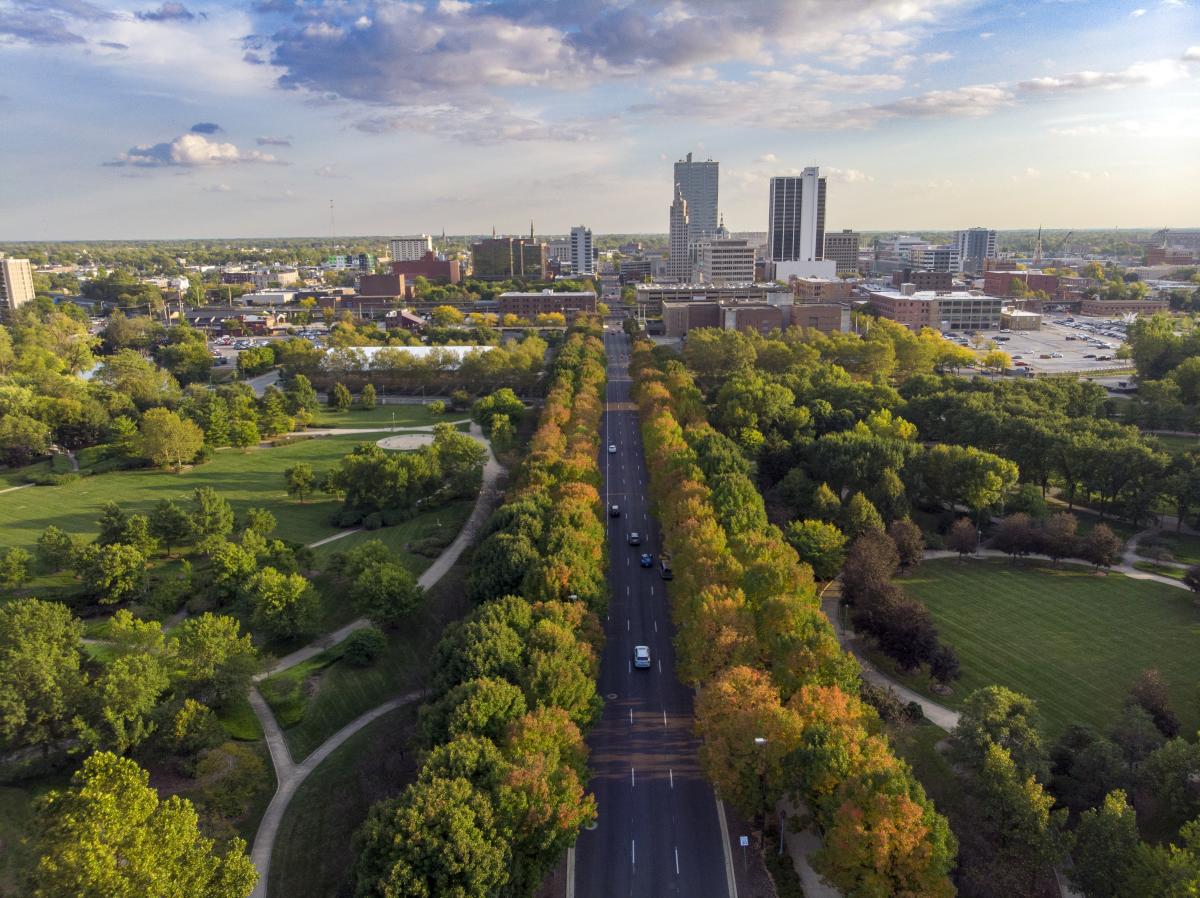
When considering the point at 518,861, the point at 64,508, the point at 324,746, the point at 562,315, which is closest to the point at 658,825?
the point at 518,861

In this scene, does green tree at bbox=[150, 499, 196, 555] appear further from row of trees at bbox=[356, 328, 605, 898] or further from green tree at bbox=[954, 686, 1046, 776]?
green tree at bbox=[954, 686, 1046, 776]

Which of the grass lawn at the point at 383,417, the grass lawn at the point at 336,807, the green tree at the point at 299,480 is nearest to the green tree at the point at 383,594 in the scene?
the grass lawn at the point at 336,807

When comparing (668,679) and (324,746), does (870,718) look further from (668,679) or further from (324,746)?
(324,746)

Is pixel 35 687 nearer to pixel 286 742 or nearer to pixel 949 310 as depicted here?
pixel 286 742

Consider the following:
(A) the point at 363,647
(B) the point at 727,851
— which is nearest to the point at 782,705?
(B) the point at 727,851

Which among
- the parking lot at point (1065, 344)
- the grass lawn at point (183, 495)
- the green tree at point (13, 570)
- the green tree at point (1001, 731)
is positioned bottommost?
the grass lawn at point (183, 495)

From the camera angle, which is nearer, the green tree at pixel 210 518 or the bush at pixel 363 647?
the bush at pixel 363 647

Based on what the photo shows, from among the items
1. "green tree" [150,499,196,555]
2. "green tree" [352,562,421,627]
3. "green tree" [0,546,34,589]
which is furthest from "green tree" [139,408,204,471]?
"green tree" [352,562,421,627]

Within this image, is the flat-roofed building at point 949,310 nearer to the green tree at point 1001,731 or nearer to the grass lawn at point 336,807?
the green tree at point 1001,731
